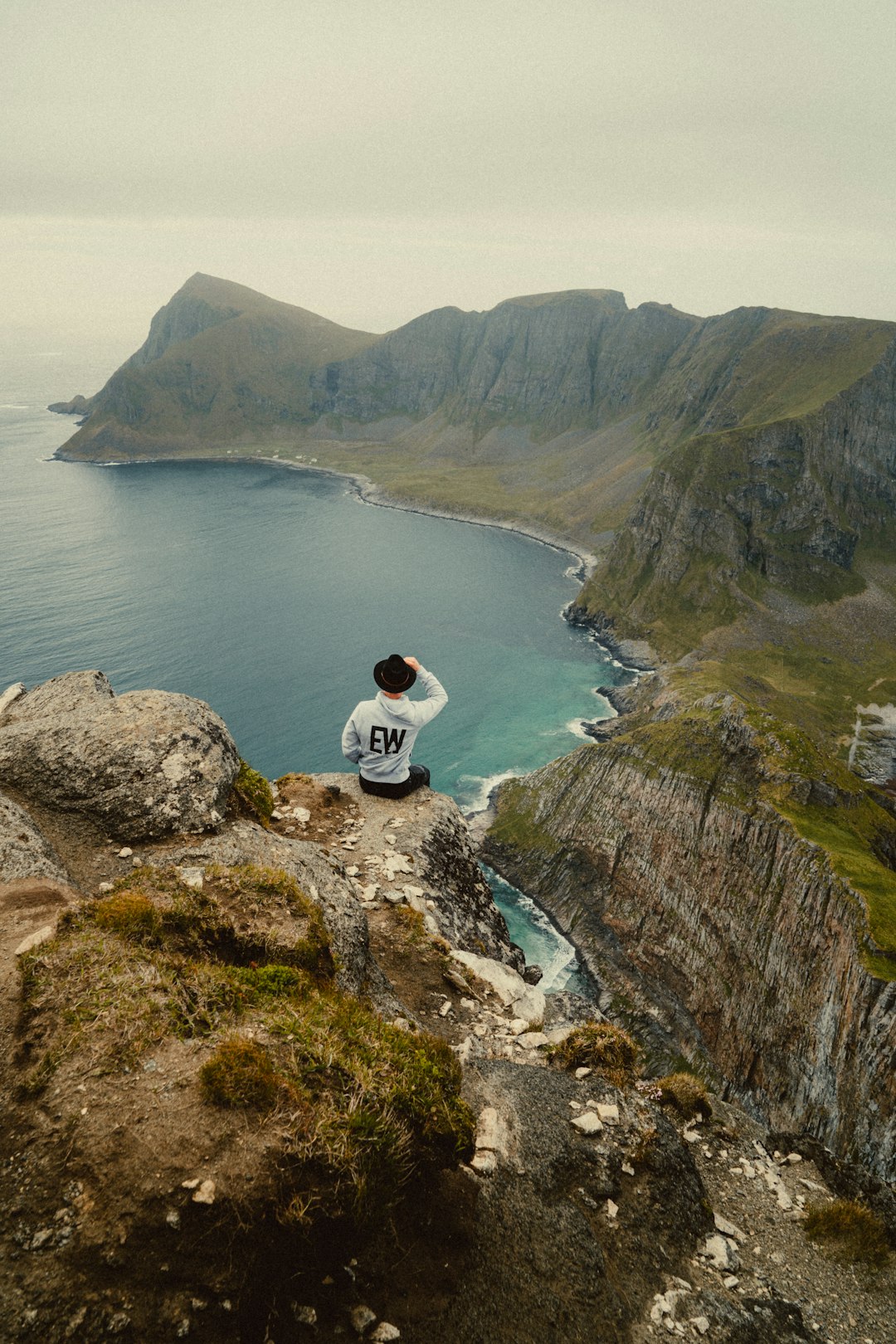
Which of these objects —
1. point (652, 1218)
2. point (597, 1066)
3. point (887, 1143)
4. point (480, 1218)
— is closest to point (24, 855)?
point (480, 1218)

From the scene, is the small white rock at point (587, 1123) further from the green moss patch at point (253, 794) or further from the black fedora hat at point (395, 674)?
the green moss patch at point (253, 794)

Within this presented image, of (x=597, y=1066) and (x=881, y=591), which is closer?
(x=597, y=1066)

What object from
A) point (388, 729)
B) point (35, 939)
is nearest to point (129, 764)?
point (35, 939)

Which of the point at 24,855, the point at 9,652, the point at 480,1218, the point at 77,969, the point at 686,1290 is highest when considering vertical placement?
the point at 77,969

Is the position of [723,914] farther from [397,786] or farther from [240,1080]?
[240,1080]

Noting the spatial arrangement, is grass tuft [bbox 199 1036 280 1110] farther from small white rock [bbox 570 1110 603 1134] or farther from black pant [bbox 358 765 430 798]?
black pant [bbox 358 765 430 798]

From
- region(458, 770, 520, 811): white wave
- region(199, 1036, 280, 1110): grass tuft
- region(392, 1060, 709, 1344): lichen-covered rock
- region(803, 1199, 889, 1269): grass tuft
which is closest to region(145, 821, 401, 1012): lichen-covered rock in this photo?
region(392, 1060, 709, 1344): lichen-covered rock

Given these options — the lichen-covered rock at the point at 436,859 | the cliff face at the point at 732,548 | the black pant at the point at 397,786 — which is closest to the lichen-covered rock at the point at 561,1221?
the lichen-covered rock at the point at 436,859

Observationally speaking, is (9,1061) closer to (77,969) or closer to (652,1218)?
(77,969)
